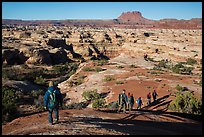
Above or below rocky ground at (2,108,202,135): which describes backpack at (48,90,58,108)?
above

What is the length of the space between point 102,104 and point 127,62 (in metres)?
20.6

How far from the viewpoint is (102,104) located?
1658 cm

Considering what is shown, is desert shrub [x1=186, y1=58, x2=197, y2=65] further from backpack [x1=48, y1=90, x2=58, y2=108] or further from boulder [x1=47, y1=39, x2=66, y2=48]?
backpack [x1=48, y1=90, x2=58, y2=108]

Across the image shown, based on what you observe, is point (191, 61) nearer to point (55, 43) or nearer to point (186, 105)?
point (55, 43)

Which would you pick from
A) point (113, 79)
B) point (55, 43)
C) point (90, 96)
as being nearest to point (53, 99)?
point (90, 96)

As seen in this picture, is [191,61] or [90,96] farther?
[191,61]

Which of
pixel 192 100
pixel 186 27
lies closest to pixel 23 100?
pixel 192 100

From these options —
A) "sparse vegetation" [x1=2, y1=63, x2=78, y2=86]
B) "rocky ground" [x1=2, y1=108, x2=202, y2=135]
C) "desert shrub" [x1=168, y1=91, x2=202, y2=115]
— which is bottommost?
"sparse vegetation" [x1=2, y1=63, x2=78, y2=86]

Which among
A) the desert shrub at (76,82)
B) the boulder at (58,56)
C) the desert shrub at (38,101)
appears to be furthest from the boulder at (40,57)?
the desert shrub at (38,101)

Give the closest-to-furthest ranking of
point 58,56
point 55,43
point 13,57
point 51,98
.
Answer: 1. point 51,98
2. point 13,57
3. point 58,56
4. point 55,43

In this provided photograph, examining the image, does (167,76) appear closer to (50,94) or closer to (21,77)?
(21,77)

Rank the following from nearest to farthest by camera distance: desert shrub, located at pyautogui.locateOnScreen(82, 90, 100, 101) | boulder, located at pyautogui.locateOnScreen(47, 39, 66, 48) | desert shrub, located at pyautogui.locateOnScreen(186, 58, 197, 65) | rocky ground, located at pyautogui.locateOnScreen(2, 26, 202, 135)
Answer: rocky ground, located at pyautogui.locateOnScreen(2, 26, 202, 135), desert shrub, located at pyautogui.locateOnScreen(82, 90, 100, 101), desert shrub, located at pyautogui.locateOnScreen(186, 58, 197, 65), boulder, located at pyautogui.locateOnScreen(47, 39, 66, 48)

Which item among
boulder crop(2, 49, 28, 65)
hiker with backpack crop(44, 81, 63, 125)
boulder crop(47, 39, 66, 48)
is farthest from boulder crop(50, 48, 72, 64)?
hiker with backpack crop(44, 81, 63, 125)

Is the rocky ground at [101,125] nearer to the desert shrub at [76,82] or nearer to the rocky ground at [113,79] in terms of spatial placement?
the rocky ground at [113,79]
